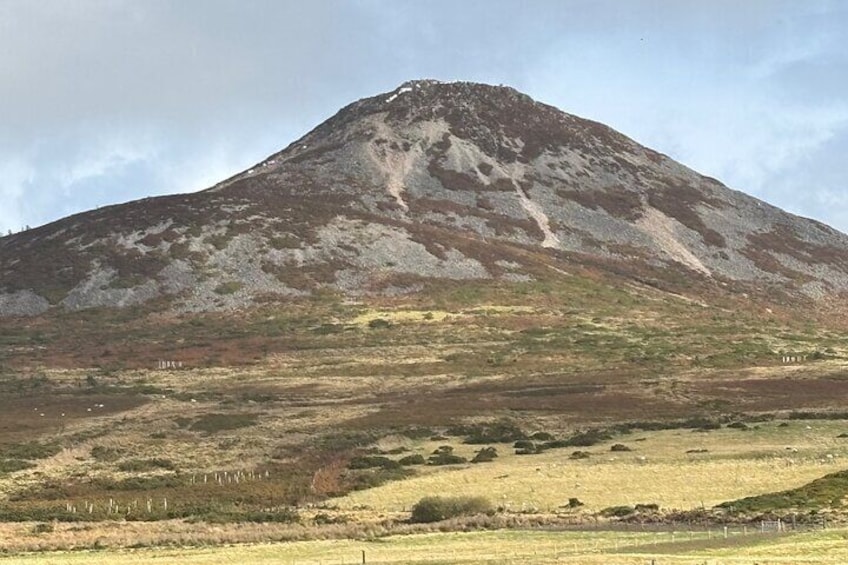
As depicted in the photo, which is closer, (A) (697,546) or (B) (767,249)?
(A) (697,546)

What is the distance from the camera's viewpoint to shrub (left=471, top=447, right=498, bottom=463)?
63.0 m

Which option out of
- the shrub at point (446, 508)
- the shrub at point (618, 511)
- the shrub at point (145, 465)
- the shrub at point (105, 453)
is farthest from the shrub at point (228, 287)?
the shrub at point (618, 511)

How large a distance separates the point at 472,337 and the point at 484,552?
3791 inches

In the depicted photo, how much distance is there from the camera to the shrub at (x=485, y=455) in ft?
207

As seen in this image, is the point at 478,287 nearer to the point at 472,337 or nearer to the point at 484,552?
the point at 472,337

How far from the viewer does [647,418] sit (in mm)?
78188

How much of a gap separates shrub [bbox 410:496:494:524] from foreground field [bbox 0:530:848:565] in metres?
4.51

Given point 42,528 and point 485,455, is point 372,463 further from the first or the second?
point 42,528

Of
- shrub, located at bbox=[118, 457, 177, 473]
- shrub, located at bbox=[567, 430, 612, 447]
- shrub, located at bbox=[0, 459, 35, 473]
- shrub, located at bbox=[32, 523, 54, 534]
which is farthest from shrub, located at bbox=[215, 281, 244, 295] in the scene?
shrub, located at bbox=[32, 523, 54, 534]

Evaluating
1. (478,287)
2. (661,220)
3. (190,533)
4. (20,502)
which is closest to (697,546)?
(190,533)

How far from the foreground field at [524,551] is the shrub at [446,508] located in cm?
451

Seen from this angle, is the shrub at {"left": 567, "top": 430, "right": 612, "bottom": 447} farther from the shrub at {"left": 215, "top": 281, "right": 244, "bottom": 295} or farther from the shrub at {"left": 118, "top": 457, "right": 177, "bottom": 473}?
the shrub at {"left": 215, "top": 281, "right": 244, "bottom": 295}

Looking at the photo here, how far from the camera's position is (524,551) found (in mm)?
33312

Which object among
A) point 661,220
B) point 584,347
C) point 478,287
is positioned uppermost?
point 661,220
